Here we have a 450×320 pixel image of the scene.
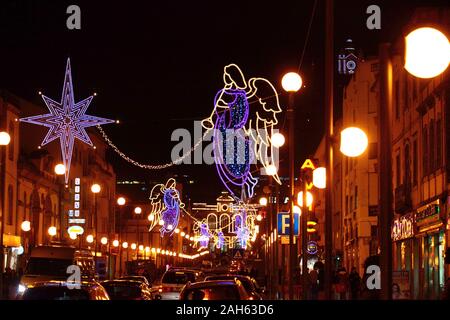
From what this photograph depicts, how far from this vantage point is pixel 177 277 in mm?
38469

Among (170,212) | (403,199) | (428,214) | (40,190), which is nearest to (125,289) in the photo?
(428,214)

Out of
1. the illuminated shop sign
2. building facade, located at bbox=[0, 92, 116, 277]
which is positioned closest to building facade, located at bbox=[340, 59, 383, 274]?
building facade, located at bbox=[0, 92, 116, 277]

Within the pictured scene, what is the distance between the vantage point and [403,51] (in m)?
11.2

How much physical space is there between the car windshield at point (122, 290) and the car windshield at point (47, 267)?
12245 mm

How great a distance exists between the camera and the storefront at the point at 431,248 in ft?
105

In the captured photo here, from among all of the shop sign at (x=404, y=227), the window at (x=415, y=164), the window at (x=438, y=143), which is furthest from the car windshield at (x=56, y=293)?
the window at (x=415, y=164)

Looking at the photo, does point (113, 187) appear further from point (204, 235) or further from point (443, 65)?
point (443, 65)

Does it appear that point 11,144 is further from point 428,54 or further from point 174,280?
point 428,54

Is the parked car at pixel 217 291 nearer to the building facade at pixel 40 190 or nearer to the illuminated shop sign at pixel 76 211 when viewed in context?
the building facade at pixel 40 190

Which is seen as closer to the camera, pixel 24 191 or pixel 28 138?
pixel 24 191

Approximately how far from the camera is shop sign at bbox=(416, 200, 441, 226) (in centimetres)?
3212
